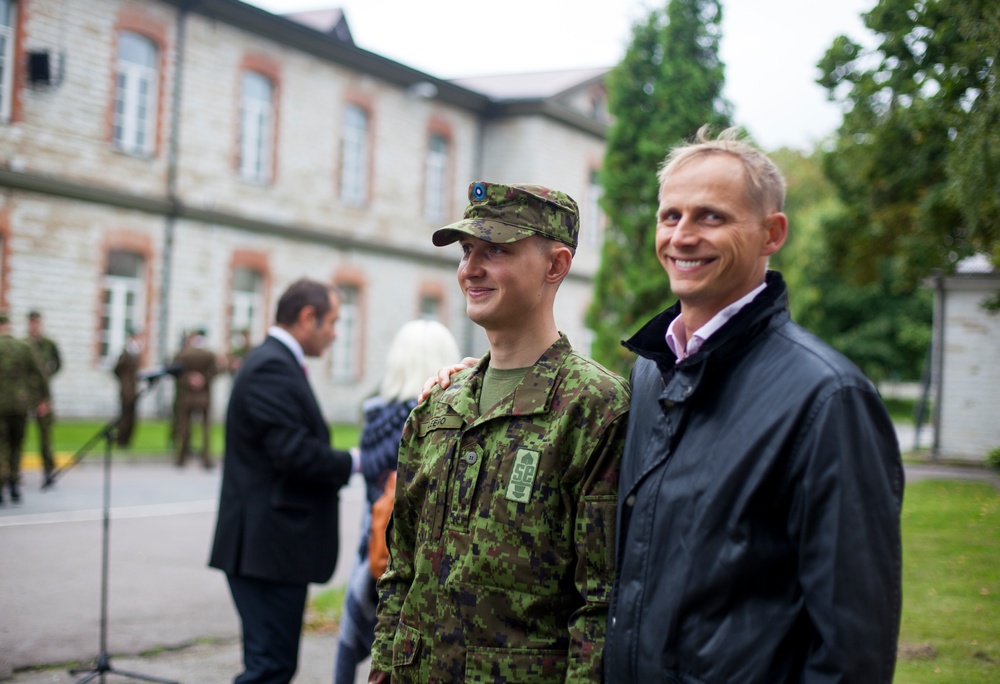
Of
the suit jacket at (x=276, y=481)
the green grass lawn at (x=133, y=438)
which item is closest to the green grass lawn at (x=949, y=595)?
the suit jacket at (x=276, y=481)

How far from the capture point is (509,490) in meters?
2.55

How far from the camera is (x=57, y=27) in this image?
1922cm

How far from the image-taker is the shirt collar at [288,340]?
463 cm

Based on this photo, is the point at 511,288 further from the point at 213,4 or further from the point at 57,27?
the point at 213,4

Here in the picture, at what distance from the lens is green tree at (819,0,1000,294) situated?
4352 millimetres

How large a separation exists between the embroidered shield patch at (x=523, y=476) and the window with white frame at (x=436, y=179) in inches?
1038

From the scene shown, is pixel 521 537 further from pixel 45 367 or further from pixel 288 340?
pixel 45 367

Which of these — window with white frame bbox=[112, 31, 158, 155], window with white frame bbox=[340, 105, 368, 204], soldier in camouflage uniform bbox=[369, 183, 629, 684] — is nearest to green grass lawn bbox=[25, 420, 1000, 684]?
soldier in camouflage uniform bbox=[369, 183, 629, 684]

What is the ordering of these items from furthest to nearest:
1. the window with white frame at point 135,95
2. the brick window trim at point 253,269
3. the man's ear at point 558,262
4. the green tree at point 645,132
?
the brick window trim at point 253,269 < the window with white frame at point 135,95 < the green tree at point 645,132 < the man's ear at point 558,262

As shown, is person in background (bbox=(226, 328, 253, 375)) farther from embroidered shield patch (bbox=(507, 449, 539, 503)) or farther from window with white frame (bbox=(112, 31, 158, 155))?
embroidered shield patch (bbox=(507, 449, 539, 503))

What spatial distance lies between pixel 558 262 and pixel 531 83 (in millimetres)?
31245

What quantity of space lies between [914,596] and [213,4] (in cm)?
2058

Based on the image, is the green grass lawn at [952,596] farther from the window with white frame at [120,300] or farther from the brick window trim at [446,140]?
the brick window trim at [446,140]

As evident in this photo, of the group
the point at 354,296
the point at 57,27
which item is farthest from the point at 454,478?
the point at 354,296
